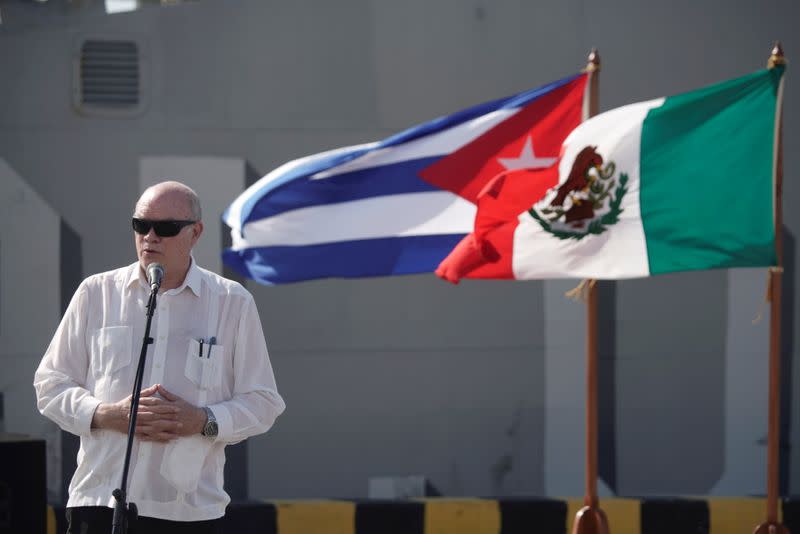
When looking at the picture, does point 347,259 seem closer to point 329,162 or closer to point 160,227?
point 329,162

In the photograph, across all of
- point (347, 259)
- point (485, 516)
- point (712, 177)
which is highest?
point (712, 177)

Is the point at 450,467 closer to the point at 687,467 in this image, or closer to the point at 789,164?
the point at 687,467

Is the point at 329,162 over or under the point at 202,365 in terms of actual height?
over

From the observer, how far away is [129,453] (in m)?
3.42

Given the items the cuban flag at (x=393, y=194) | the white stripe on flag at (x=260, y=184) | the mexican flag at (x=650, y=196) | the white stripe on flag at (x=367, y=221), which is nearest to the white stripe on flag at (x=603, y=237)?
the mexican flag at (x=650, y=196)

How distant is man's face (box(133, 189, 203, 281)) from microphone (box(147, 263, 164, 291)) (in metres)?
0.06

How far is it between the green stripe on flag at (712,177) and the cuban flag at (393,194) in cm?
59

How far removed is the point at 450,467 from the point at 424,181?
5.63 ft

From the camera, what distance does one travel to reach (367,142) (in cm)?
730

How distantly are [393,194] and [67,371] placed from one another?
2998 millimetres

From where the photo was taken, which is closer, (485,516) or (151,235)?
(151,235)

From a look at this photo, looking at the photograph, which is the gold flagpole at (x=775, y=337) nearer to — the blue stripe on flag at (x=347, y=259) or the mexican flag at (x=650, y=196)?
the mexican flag at (x=650, y=196)

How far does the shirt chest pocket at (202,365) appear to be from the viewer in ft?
12.1

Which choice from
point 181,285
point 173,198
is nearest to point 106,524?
point 181,285
